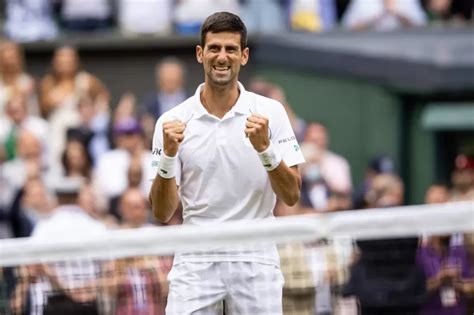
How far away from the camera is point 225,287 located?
7879mm

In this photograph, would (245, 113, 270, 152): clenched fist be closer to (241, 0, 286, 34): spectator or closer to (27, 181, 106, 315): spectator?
(27, 181, 106, 315): spectator

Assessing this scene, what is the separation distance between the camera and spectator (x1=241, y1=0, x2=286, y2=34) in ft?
58.1

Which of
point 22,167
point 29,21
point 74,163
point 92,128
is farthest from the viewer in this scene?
point 29,21

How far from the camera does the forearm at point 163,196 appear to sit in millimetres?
7715

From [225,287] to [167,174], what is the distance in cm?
64

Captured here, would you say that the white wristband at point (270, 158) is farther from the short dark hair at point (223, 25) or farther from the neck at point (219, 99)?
the short dark hair at point (223, 25)

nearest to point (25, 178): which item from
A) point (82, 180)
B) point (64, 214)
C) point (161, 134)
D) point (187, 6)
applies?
point (82, 180)

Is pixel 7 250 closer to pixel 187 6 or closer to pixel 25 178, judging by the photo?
pixel 25 178

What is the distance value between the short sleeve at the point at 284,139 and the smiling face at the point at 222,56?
1.00 ft

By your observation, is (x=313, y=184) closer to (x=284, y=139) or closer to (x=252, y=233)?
(x=284, y=139)

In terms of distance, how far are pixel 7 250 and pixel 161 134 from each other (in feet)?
3.04

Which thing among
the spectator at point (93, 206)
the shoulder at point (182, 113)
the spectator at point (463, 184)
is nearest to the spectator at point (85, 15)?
the spectator at point (93, 206)

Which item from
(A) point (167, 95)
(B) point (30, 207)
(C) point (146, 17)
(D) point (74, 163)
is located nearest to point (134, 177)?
(D) point (74, 163)

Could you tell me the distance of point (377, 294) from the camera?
7.84 metres
